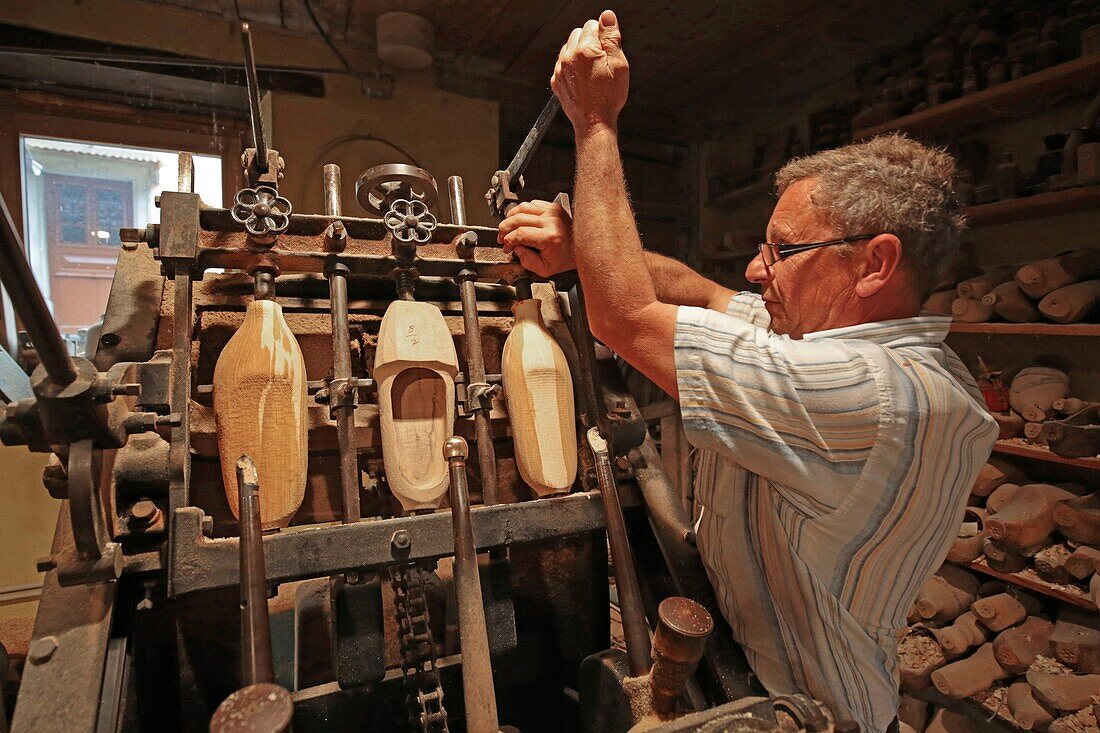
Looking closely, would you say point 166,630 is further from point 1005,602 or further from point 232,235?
point 1005,602

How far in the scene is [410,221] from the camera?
1446mm

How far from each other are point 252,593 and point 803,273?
120cm

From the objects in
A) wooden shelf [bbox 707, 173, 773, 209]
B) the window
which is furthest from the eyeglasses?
wooden shelf [bbox 707, 173, 773, 209]

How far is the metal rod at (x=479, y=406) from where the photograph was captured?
1.35 meters

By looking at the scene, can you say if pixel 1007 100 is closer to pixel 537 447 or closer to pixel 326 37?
pixel 537 447

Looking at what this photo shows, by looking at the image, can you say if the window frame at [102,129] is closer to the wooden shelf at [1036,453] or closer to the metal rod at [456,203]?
the metal rod at [456,203]

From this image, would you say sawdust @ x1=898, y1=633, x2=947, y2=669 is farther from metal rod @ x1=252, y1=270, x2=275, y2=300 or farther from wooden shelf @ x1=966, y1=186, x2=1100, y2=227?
metal rod @ x1=252, y1=270, x2=275, y2=300

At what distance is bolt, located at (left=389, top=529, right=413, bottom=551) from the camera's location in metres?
1.15

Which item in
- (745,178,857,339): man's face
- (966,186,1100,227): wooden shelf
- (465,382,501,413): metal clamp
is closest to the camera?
(745,178,857,339): man's face

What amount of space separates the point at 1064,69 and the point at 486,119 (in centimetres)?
265

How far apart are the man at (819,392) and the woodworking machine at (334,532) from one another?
0.18m

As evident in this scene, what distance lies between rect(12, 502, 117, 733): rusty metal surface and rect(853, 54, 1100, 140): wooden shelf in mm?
3481

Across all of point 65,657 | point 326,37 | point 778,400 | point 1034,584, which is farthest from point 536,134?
point 1034,584

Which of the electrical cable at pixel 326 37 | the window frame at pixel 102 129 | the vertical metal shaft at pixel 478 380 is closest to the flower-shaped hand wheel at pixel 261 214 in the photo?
the vertical metal shaft at pixel 478 380
